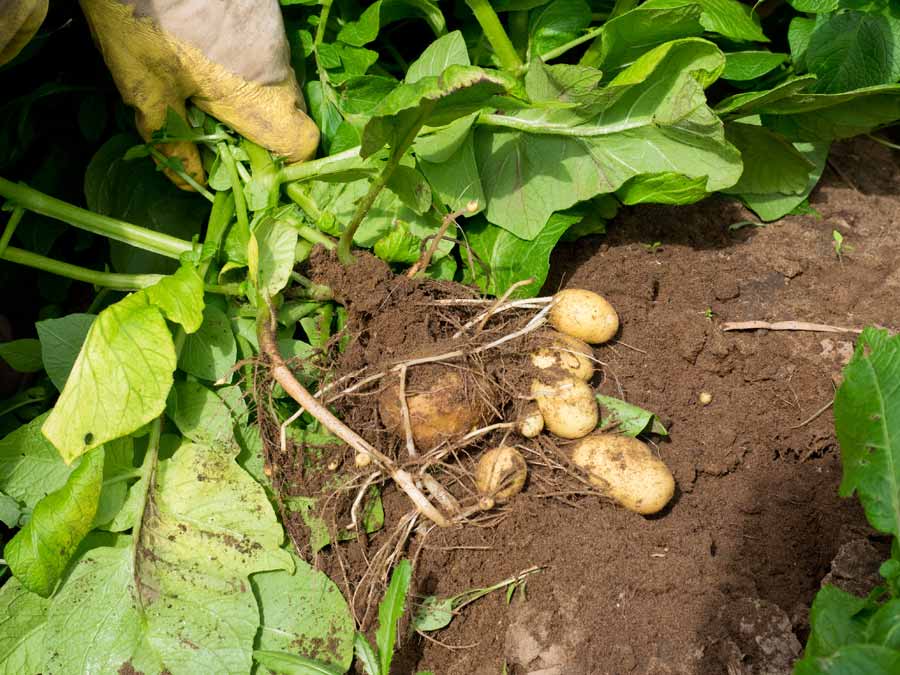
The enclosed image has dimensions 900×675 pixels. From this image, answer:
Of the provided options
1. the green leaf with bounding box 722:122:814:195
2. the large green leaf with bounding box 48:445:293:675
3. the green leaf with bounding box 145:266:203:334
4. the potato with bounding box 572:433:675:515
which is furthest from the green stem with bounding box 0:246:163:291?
the green leaf with bounding box 722:122:814:195

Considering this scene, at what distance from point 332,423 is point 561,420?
18.1 inches

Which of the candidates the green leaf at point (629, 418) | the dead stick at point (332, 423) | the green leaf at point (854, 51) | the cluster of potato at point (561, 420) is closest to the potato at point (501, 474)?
the cluster of potato at point (561, 420)

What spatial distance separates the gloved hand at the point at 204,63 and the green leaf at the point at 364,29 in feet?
0.46

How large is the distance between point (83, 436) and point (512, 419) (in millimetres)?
819

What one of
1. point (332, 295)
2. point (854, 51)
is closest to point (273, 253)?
point (332, 295)

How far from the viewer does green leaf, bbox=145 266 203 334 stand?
1468 millimetres

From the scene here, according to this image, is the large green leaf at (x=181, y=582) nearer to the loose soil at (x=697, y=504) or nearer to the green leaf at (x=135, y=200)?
the loose soil at (x=697, y=504)

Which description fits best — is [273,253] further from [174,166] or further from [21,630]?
[21,630]

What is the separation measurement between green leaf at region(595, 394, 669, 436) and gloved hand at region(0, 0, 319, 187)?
91 cm

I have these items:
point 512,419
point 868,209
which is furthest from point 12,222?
point 868,209

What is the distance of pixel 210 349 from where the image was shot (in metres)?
1.68

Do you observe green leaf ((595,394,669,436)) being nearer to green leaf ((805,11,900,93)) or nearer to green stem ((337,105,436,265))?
green stem ((337,105,436,265))

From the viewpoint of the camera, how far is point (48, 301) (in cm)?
206

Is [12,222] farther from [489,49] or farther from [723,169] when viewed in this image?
[723,169]
